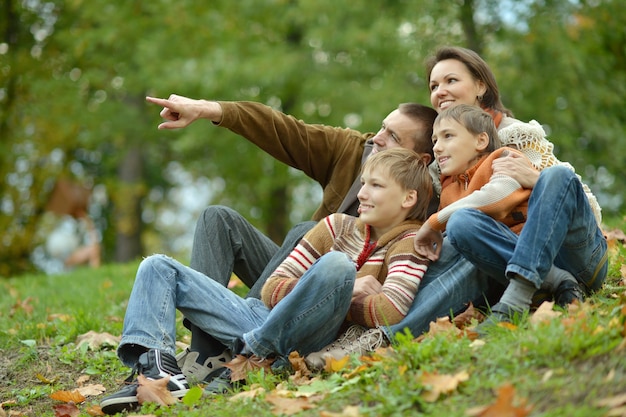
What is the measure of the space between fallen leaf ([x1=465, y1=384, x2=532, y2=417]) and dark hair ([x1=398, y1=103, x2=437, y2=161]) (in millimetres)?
2103

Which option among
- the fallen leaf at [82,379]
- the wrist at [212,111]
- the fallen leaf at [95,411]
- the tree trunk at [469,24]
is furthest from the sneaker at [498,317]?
the tree trunk at [469,24]

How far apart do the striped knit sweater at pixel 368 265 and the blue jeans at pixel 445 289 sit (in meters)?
0.09

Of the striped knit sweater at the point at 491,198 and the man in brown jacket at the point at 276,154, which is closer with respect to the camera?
the striped knit sweater at the point at 491,198

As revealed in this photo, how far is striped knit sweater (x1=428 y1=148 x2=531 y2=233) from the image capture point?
3.84 m

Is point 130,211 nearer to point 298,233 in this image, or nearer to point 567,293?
point 298,233

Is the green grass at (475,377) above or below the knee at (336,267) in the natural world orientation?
below

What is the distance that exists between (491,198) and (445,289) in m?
0.55

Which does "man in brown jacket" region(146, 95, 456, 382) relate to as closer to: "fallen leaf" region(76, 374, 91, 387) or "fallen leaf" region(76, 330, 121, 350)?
"fallen leaf" region(76, 374, 91, 387)

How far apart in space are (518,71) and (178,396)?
10644mm

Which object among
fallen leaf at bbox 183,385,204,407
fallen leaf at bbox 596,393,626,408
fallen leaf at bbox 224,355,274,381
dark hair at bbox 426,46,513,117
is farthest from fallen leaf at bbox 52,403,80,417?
dark hair at bbox 426,46,513,117

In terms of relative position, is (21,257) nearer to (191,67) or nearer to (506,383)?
(191,67)

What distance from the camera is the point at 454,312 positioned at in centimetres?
416

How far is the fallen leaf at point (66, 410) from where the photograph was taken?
13.8ft

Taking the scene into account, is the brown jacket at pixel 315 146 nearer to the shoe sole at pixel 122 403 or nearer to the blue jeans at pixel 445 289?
the blue jeans at pixel 445 289
